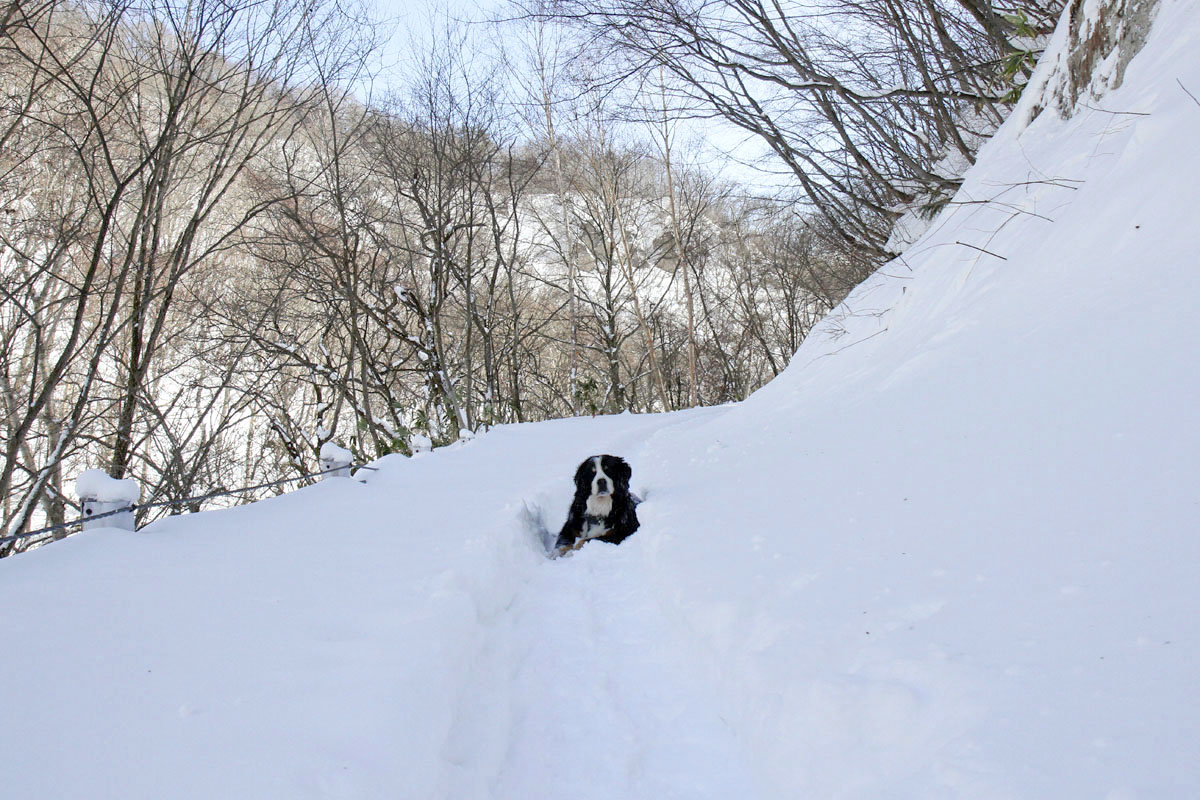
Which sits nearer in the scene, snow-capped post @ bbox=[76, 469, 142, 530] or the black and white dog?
snow-capped post @ bbox=[76, 469, 142, 530]

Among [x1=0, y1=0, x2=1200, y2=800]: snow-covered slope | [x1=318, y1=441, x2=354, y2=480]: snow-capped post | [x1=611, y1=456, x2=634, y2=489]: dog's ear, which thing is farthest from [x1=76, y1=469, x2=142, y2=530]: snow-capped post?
[x1=611, y1=456, x2=634, y2=489]: dog's ear

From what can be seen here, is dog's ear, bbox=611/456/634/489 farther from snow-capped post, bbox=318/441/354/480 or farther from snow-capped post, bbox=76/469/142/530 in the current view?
snow-capped post, bbox=76/469/142/530

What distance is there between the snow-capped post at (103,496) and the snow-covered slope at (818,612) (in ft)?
0.37

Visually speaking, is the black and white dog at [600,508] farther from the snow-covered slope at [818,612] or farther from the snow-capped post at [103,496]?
the snow-capped post at [103,496]

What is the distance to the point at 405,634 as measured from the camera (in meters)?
2.62

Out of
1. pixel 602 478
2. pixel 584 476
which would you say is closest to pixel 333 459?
pixel 584 476

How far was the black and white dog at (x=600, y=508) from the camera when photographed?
553cm

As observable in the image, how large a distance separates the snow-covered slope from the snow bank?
0.18 metres

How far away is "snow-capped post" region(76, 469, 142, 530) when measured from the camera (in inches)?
126

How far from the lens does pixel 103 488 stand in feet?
10.6

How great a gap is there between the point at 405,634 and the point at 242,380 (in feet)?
52.2

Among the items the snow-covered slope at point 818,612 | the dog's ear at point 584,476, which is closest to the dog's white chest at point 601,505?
the dog's ear at point 584,476

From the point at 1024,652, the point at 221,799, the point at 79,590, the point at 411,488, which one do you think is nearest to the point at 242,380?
the point at 411,488

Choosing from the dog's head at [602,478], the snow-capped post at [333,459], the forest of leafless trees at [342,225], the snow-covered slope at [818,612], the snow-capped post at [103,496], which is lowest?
the snow-covered slope at [818,612]
